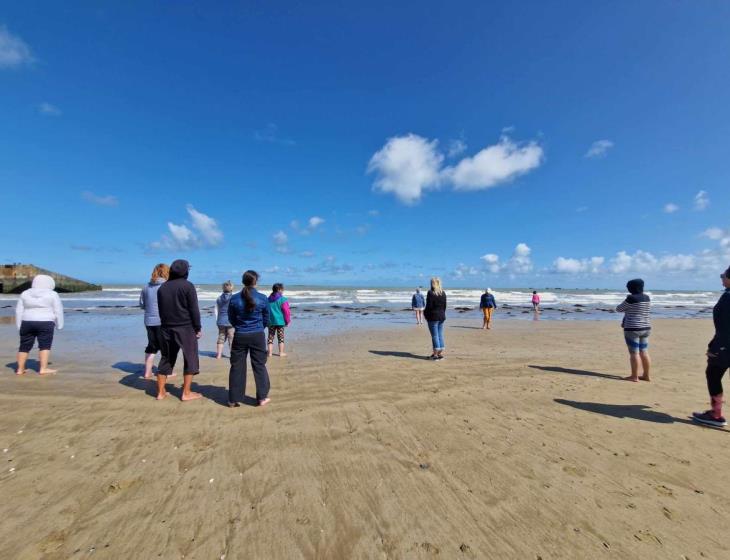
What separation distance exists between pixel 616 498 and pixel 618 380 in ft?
16.6

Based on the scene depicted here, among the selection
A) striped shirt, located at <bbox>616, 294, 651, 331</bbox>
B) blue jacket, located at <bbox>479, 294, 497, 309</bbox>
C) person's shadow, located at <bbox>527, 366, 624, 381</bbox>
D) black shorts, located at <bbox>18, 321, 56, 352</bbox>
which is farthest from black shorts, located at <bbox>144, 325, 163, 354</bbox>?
blue jacket, located at <bbox>479, 294, 497, 309</bbox>

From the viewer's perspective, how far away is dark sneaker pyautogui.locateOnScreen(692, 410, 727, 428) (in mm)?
4715

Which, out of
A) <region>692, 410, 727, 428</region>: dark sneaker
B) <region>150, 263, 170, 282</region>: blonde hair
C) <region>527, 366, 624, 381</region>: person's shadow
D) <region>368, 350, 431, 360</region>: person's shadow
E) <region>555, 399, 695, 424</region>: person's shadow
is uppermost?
<region>150, 263, 170, 282</region>: blonde hair

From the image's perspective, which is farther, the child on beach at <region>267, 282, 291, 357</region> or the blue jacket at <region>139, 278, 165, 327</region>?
the child on beach at <region>267, 282, 291, 357</region>

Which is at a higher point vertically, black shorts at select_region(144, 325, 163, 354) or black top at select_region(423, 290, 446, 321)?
black top at select_region(423, 290, 446, 321)

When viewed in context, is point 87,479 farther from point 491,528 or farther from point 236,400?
point 491,528

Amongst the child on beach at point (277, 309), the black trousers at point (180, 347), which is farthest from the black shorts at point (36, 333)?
the child on beach at point (277, 309)

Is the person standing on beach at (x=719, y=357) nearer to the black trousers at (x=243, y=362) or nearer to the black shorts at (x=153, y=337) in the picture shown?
the black trousers at (x=243, y=362)

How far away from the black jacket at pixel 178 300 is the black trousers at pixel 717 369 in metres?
7.75

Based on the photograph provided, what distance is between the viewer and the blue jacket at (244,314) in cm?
539

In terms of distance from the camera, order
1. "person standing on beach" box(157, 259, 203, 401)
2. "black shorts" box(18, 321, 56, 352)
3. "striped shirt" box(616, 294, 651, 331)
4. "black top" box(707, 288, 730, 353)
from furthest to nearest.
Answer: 1. "black shorts" box(18, 321, 56, 352)
2. "striped shirt" box(616, 294, 651, 331)
3. "person standing on beach" box(157, 259, 203, 401)
4. "black top" box(707, 288, 730, 353)

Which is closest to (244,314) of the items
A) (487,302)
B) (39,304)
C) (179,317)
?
(179,317)

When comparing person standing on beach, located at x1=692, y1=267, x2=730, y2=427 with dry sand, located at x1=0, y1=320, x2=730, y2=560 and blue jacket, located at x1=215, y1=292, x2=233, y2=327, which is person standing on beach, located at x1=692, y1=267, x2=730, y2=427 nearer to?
dry sand, located at x1=0, y1=320, x2=730, y2=560

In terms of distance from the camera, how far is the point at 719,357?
4.68 metres
